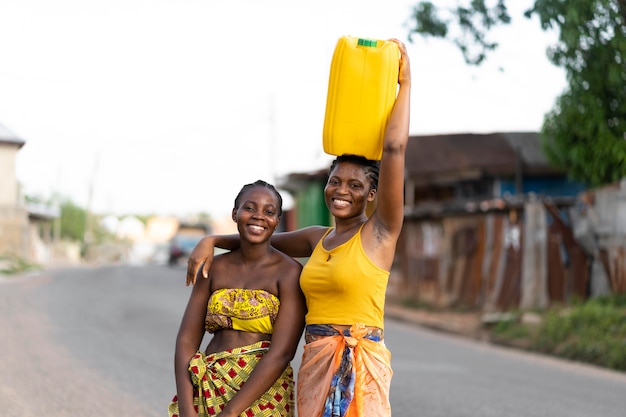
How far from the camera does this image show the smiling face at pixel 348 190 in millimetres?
3617

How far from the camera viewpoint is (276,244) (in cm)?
406

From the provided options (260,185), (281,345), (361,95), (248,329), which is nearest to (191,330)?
(248,329)

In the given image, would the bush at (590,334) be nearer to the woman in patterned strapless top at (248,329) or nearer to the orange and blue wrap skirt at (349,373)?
the orange and blue wrap skirt at (349,373)

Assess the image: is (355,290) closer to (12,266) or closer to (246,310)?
(246,310)

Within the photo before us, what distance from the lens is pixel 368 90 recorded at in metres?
3.55

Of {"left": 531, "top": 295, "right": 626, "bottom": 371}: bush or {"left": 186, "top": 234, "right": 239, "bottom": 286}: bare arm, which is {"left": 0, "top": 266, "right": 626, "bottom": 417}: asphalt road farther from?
{"left": 186, "top": 234, "right": 239, "bottom": 286}: bare arm

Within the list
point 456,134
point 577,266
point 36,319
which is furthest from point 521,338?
point 456,134

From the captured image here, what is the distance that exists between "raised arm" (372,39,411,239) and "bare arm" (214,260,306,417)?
405 millimetres

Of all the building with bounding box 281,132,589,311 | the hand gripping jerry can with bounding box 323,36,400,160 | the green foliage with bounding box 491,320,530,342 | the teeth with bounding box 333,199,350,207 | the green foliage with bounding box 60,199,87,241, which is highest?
the hand gripping jerry can with bounding box 323,36,400,160

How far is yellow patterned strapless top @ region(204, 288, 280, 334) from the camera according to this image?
355 cm

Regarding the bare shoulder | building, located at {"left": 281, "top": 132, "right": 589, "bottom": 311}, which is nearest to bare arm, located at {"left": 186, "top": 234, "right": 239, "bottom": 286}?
the bare shoulder

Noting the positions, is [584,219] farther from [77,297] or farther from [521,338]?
[77,297]

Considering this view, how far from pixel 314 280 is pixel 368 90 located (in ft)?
2.41

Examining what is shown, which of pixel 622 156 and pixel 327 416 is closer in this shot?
pixel 327 416
